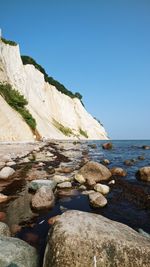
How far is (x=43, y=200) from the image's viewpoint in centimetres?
667

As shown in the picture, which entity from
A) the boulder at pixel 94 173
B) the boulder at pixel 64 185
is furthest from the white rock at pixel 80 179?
the boulder at pixel 64 185

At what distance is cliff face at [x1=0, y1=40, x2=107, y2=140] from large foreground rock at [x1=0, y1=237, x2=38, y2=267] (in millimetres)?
25870

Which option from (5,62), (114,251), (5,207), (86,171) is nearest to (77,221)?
(114,251)

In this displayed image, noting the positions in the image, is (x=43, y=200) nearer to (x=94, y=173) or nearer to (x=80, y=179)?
(x=80, y=179)

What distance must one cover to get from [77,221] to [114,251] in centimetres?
90

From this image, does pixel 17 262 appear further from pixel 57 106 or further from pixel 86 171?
pixel 57 106

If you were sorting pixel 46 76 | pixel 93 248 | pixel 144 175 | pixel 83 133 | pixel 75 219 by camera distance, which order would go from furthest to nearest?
pixel 83 133, pixel 46 76, pixel 144 175, pixel 75 219, pixel 93 248

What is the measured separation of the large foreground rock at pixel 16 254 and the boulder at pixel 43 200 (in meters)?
2.63

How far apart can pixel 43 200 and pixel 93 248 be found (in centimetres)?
363

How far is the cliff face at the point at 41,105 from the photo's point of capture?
4016 cm

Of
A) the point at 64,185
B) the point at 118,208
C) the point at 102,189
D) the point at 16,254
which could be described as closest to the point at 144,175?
the point at 102,189

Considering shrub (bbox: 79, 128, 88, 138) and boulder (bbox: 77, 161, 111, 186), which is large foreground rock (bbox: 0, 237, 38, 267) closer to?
boulder (bbox: 77, 161, 111, 186)

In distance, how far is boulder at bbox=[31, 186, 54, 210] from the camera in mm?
6508

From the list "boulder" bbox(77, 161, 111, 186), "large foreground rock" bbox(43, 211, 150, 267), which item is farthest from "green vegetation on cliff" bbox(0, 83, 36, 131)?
"large foreground rock" bbox(43, 211, 150, 267)
